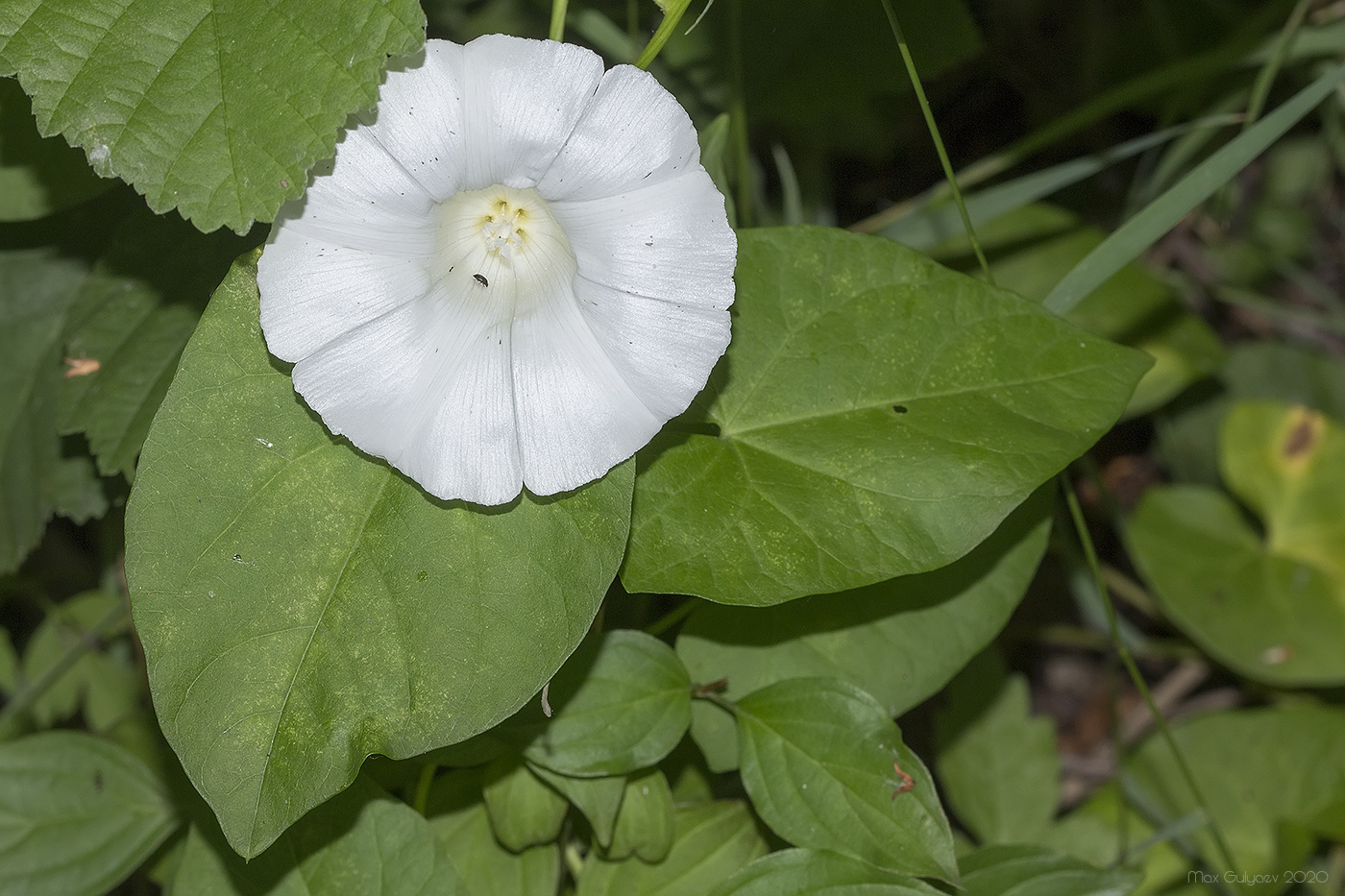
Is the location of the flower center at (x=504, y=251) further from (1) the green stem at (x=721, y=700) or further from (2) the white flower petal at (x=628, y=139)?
(1) the green stem at (x=721, y=700)

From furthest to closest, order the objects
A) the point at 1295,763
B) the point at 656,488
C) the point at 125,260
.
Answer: the point at 1295,763 → the point at 125,260 → the point at 656,488

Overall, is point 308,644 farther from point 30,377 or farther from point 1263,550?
point 1263,550

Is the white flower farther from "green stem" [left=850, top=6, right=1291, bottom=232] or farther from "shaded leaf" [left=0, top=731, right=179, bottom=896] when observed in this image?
"green stem" [left=850, top=6, right=1291, bottom=232]

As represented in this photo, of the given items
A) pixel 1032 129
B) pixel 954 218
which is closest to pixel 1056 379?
pixel 954 218

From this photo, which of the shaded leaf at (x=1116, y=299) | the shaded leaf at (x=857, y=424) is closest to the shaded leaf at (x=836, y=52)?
the shaded leaf at (x=1116, y=299)

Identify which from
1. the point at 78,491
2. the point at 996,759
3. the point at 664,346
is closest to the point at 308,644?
the point at 664,346

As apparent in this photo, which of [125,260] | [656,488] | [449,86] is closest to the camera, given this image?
→ [449,86]

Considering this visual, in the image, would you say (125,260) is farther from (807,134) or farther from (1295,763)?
(1295,763)
